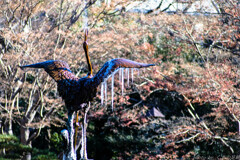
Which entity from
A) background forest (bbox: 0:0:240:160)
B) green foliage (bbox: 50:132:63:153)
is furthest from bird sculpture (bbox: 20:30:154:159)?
green foliage (bbox: 50:132:63:153)

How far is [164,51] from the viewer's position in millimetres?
12094

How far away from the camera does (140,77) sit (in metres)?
9.70

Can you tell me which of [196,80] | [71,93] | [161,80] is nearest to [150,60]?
[161,80]

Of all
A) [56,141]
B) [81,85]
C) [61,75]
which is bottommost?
[56,141]

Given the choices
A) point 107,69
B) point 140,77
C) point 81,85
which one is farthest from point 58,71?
point 140,77

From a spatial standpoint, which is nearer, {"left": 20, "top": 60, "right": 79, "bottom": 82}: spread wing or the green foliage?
{"left": 20, "top": 60, "right": 79, "bottom": 82}: spread wing

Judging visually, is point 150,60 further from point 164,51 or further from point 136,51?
point 164,51

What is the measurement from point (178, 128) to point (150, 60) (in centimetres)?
247

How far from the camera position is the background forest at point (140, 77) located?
8.07 m

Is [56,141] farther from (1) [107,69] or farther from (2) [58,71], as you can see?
(1) [107,69]

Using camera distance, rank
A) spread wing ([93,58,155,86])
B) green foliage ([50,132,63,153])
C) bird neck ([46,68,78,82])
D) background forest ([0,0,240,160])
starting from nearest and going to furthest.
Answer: spread wing ([93,58,155,86]), bird neck ([46,68,78,82]), background forest ([0,0,240,160]), green foliage ([50,132,63,153])

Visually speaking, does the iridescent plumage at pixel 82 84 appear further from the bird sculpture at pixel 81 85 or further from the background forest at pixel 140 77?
the background forest at pixel 140 77

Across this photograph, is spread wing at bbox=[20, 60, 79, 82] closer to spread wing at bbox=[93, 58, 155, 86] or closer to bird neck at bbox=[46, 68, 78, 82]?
bird neck at bbox=[46, 68, 78, 82]

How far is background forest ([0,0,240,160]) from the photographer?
807 cm
